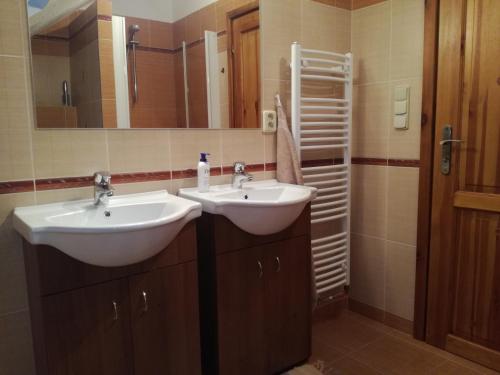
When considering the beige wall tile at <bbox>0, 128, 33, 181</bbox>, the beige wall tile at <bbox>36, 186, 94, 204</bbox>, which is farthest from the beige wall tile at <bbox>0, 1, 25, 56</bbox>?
the beige wall tile at <bbox>36, 186, 94, 204</bbox>

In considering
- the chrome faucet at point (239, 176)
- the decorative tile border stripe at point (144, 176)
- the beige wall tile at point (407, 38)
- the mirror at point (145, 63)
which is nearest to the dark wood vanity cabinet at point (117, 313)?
the decorative tile border stripe at point (144, 176)

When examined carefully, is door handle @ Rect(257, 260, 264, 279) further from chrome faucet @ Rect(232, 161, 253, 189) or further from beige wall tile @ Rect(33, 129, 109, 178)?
beige wall tile @ Rect(33, 129, 109, 178)

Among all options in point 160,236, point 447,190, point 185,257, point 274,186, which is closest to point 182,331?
point 185,257

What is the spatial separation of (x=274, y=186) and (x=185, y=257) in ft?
2.18

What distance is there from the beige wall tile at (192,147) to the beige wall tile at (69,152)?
30 cm

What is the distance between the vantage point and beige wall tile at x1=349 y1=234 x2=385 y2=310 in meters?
2.35

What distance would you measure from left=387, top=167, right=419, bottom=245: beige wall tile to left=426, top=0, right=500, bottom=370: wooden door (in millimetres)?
127

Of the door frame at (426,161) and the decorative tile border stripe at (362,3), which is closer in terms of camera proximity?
the door frame at (426,161)

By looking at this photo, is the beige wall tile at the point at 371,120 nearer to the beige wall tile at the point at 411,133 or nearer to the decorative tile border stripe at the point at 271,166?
the beige wall tile at the point at 411,133

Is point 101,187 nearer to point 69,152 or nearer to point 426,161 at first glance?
point 69,152

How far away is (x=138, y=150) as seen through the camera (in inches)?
65.1

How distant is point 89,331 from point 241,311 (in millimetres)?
601

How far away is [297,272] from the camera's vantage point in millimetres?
1804

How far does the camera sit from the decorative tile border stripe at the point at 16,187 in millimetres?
1381
